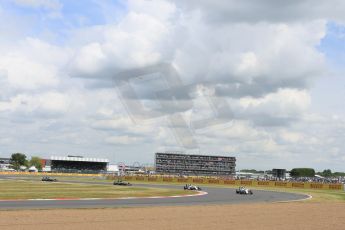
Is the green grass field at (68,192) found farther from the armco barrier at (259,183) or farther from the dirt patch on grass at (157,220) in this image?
the armco barrier at (259,183)

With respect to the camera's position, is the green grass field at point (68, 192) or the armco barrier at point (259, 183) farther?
the armco barrier at point (259, 183)

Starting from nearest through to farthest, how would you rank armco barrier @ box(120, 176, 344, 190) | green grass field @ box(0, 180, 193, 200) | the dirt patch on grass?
the dirt patch on grass → green grass field @ box(0, 180, 193, 200) → armco barrier @ box(120, 176, 344, 190)

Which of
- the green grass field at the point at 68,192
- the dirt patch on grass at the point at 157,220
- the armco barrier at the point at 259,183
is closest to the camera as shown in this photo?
the dirt patch on grass at the point at 157,220

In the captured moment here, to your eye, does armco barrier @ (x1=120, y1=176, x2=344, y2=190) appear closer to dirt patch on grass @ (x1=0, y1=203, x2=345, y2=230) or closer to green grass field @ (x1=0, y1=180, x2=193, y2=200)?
green grass field @ (x1=0, y1=180, x2=193, y2=200)

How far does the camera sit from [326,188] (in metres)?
79.1

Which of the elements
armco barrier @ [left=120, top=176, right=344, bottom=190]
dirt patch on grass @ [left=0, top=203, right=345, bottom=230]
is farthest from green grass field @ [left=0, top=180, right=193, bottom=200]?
armco barrier @ [left=120, top=176, right=344, bottom=190]

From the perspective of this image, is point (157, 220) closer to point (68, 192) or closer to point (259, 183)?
point (68, 192)

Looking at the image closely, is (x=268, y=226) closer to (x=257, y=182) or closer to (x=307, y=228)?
(x=307, y=228)

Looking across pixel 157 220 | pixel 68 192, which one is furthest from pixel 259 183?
pixel 157 220

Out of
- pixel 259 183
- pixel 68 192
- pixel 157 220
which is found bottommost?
pixel 157 220

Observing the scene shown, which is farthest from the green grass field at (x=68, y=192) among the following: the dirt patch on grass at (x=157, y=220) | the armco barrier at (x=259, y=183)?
the armco barrier at (x=259, y=183)

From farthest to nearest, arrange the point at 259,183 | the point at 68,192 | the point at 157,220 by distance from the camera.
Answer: the point at 259,183
the point at 68,192
the point at 157,220

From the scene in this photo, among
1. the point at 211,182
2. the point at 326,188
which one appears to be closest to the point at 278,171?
the point at 211,182

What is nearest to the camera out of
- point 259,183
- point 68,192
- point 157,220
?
point 157,220
